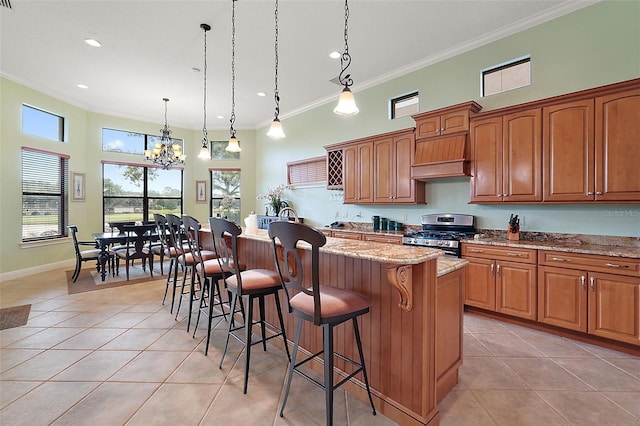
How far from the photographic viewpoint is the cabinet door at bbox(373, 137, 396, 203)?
440 centimetres

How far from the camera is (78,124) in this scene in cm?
618

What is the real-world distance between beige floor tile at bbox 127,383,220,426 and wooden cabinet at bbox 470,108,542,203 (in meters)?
3.37

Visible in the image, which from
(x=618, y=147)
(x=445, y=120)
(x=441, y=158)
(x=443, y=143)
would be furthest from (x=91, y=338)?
(x=618, y=147)

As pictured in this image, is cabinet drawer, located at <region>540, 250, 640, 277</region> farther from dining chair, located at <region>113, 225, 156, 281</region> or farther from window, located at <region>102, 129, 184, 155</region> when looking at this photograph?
window, located at <region>102, 129, 184, 155</region>

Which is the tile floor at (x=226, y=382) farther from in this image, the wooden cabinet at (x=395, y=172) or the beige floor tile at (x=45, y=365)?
the wooden cabinet at (x=395, y=172)

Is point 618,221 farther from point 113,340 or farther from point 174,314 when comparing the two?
point 113,340

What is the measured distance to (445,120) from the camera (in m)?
3.72

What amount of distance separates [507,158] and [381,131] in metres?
2.08

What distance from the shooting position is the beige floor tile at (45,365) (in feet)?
7.19

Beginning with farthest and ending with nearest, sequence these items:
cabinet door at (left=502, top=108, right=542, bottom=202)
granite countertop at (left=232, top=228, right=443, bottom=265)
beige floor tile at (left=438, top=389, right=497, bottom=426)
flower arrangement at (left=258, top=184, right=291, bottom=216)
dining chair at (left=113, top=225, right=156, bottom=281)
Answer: flower arrangement at (left=258, top=184, right=291, bottom=216) < dining chair at (left=113, top=225, right=156, bottom=281) < cabinet door at (left=502, top=108, right=542, bottom=202) < beige floor tile at (left=438, top=389, right=497, bottom=426) < granite countertop at (left=232, top=228, right=443, bottom=265)

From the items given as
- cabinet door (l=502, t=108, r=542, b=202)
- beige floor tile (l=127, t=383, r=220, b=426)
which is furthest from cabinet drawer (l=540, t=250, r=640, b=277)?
beige floor tile (l=127, t=383, r=220, b=426)

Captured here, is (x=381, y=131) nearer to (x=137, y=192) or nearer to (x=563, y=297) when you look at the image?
(x=563, y=297)

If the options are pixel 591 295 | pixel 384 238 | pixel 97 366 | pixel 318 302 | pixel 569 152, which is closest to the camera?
pixel 318 302

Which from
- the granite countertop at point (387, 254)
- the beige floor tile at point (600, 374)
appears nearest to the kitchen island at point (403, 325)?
the granite countertop at point (387, 254)
